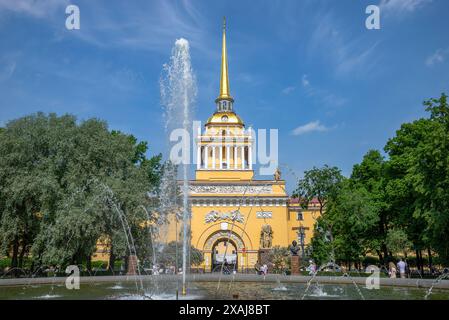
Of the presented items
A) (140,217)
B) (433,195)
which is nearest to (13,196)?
(140,217)

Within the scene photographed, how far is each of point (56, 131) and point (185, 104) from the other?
455 inches

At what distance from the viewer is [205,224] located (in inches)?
2190

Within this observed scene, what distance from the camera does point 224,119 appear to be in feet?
217

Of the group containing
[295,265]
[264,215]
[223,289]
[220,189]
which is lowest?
[223,289]

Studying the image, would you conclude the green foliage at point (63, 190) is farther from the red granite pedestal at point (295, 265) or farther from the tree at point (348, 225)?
the tree at point (348, 225)

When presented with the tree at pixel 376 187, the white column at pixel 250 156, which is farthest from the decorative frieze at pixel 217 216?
the tree at pixel 376 187

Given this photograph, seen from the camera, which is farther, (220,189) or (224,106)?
(224,106)

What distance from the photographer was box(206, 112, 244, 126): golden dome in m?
65.7

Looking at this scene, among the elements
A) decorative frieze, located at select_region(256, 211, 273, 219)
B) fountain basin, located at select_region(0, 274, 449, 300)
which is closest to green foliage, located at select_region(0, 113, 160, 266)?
fountain basin, located at select_region(0, 274, 449, 300)

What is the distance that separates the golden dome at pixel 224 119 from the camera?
216 ft

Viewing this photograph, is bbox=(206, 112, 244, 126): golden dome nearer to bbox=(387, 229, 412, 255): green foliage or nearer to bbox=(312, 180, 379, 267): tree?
bbox=(312, 180, 379, 267): tree

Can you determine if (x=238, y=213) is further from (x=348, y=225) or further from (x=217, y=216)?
(x=348, y=225)

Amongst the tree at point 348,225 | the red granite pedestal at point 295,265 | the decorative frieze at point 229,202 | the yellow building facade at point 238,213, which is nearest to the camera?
the red granite pedestal at point 295,265

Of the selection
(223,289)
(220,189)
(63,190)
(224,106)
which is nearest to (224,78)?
(224,106)
